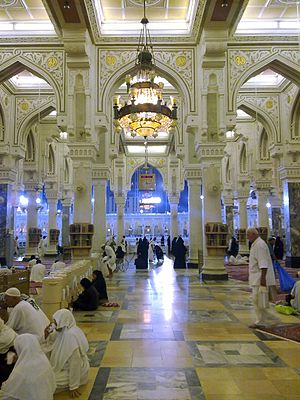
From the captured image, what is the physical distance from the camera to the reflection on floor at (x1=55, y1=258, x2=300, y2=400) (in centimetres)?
306

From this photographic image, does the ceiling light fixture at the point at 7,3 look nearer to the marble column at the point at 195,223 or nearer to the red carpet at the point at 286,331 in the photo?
the marble column at the point at 195,223

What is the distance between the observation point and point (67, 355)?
307cm

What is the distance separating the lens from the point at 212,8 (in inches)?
330

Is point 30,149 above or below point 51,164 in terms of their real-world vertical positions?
above

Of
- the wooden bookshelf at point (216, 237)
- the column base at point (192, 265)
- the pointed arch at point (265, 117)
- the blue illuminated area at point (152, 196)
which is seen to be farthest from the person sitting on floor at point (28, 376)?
the blue illuminated area at point (152, 196)

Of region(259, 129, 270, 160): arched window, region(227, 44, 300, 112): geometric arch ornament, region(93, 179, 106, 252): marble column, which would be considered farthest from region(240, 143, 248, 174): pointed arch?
region(227, 44, 300, 112): geometric arch ornament

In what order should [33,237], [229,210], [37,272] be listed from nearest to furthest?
[37,272] < [33,237] < [229,210]

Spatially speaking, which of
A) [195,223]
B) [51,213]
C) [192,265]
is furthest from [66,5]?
[51,213]

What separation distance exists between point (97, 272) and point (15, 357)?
3.94 m

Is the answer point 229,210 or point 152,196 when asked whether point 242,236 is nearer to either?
point 229,210

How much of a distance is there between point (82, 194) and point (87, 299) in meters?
3.85

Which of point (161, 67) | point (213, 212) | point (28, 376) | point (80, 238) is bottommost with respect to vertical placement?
point (28, 376)

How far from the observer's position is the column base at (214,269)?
962cm

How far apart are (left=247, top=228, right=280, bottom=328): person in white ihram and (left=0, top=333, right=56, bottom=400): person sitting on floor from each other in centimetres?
313
